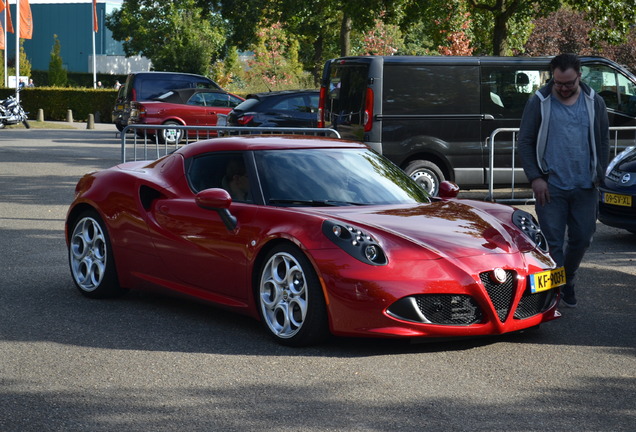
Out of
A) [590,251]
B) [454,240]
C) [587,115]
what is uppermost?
[587,115]

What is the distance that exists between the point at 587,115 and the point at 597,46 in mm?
17678

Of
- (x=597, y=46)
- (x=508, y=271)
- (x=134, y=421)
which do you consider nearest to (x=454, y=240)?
(x=508, y=271)

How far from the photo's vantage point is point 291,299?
6.20 metres

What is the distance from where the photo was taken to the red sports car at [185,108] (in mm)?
27969

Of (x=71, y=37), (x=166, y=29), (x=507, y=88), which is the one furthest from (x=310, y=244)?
(x=71, y=37)

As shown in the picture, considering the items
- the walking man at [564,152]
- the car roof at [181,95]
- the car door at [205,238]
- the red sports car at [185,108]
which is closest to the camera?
the car door at [205,238]

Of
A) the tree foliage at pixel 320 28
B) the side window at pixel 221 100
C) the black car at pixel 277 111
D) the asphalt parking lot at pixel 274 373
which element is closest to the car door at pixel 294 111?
the black car at pixel 277 111

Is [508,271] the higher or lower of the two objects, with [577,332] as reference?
higher

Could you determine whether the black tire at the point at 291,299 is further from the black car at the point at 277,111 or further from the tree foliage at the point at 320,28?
A: the tree foliage at the point at 320,28

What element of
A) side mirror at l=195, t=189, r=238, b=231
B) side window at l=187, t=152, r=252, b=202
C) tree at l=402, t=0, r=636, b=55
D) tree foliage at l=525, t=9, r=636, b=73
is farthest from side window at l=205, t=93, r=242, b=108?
side mirror at l=195, t=189, r=238, b=231

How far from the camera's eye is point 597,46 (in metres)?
24.0

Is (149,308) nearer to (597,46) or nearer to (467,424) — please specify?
(467,424)

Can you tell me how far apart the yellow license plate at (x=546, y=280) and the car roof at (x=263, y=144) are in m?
1.75

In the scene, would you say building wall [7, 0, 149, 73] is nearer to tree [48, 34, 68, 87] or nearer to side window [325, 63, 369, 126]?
tree [48, 34, 68, 87]
